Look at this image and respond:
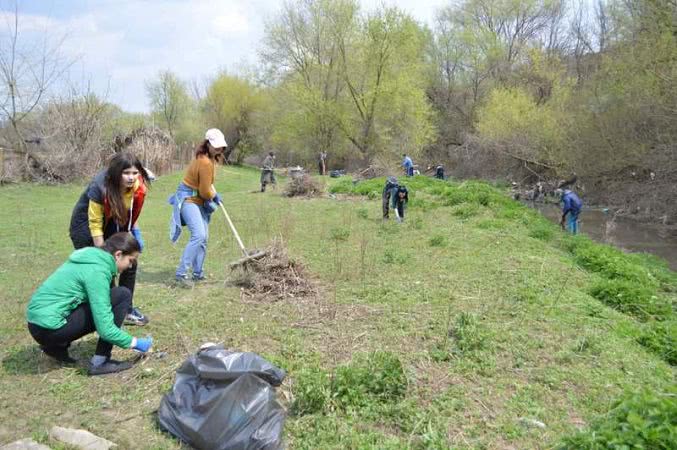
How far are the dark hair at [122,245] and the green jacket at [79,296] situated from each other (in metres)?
0.10

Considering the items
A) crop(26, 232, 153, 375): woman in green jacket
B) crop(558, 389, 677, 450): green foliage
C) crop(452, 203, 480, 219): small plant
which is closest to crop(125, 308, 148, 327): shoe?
crop(26, 232, 153, 375): woman in green jacket

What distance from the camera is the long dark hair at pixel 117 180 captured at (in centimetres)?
466

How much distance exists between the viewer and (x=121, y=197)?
4.77 m

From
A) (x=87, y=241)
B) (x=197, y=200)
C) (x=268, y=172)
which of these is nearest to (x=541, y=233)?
(x=197, y=200)

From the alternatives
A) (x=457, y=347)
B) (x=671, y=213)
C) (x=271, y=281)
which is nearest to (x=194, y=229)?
(x=271, y=281)

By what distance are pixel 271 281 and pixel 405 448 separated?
320cm

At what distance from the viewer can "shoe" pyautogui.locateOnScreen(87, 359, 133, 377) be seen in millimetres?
4070

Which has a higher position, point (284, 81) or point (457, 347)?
point (284, 81)

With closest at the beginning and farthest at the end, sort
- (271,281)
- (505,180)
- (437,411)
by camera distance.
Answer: (437,411)
(271,281)
(505,180)

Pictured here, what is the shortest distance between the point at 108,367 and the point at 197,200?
2782 millimetres

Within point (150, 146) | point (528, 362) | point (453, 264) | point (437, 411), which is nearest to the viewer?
point (437, 411)

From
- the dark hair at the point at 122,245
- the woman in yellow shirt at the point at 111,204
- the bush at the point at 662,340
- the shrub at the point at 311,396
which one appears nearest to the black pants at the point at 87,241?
the woman in yellow shirt at the point at 111,204

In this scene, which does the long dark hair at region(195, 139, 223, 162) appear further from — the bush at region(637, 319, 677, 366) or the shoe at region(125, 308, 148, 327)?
the bush at region(637, 319, 677, 366)

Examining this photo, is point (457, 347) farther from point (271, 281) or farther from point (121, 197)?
point (121, 197)
